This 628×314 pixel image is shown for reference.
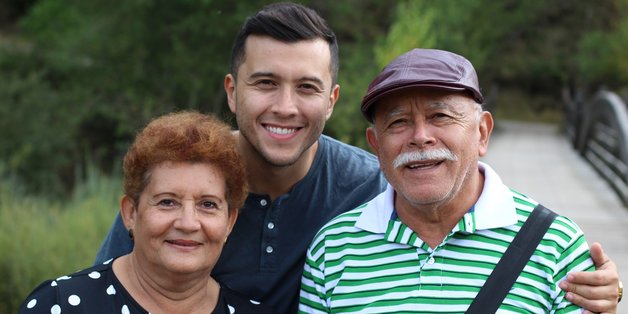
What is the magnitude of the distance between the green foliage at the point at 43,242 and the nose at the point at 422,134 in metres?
4.74

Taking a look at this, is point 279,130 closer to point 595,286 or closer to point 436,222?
point 436,222

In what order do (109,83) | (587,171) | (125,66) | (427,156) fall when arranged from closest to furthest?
1. (427,156)
2. (587,171)
3. (125,66)
4. (109,83)

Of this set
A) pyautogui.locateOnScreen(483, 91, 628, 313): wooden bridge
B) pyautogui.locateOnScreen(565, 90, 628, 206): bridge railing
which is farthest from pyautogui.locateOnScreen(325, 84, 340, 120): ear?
pyautogui.locateOnScreen(565, 90, 628, 206): bridge railing

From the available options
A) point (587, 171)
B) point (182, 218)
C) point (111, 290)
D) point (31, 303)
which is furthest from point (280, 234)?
point (587, 171)

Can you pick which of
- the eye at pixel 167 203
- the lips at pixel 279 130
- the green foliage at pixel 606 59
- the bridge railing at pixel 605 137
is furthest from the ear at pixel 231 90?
the green foliage at pixel 606 59

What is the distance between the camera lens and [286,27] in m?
3.48

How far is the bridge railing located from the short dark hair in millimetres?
8916

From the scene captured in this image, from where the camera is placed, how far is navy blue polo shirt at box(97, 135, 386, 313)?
3436 millimetres

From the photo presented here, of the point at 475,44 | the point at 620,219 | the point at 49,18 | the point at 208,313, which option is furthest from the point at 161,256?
the point at 475,44

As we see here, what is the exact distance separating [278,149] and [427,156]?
82 centimetres

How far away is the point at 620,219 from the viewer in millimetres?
10523

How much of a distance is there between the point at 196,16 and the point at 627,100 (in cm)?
955

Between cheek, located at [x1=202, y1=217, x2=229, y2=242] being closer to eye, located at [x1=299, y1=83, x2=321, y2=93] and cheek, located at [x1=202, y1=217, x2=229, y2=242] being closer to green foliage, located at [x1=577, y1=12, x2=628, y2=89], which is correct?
eye, located at [x1=299, y1=83, x2=321, y2=93]

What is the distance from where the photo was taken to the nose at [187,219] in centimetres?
296
